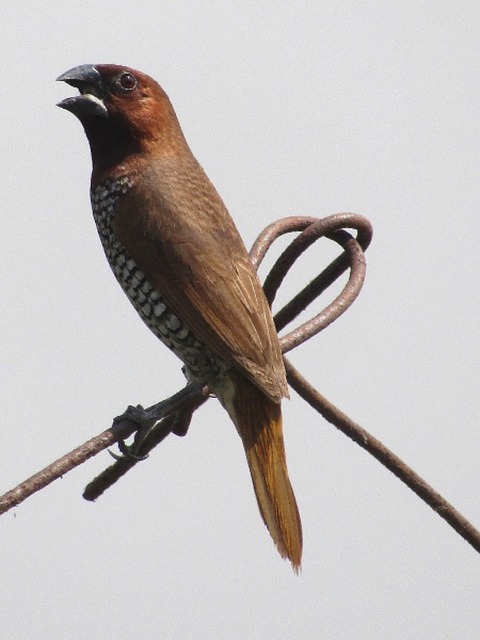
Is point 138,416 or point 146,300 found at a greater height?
point 146,300

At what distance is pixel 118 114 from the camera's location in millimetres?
5527

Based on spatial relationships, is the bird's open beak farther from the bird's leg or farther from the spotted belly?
the bird's leg

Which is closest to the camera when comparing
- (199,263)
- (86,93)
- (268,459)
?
(268,459)

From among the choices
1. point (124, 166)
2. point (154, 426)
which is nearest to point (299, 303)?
point (154, 426)

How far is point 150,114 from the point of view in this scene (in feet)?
18.3

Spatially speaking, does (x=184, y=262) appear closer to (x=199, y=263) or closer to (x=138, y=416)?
(x=199, y=263)

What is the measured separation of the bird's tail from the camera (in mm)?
4277

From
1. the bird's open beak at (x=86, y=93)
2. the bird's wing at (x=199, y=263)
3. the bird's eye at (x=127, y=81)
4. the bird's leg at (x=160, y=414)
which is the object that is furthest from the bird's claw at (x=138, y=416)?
the bird's eye at (x=127, y=81)

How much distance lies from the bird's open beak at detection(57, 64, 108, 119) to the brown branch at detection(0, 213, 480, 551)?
140 cm

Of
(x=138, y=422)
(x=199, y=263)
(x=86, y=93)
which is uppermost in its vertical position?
(x=86, y=93)

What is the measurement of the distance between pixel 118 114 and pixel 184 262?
0.85 meters

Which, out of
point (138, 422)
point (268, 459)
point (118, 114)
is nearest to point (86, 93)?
point (118, 114)

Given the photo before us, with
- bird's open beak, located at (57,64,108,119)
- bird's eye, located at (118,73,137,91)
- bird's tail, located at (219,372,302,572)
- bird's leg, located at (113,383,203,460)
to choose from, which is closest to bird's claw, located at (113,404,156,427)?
bird's leg, located at (113,383,203,460)

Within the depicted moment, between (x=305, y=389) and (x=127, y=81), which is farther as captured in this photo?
(x=127, y=81)
